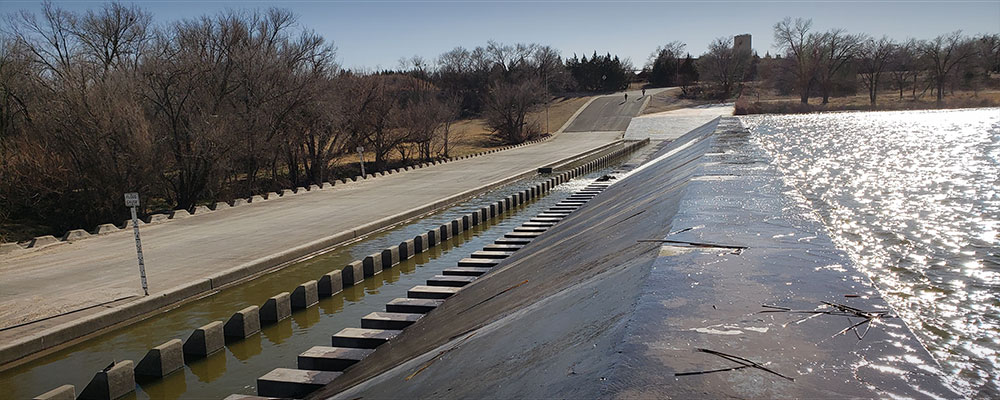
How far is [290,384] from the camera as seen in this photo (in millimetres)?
7973

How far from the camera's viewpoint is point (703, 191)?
11.2 metres

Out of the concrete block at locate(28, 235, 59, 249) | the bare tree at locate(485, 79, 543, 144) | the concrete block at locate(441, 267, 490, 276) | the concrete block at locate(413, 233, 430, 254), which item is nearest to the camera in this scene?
the concrete block at locate(441, 267, 490, 276)

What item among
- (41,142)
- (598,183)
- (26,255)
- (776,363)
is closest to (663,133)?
(598,183)

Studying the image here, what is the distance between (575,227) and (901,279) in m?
6.38

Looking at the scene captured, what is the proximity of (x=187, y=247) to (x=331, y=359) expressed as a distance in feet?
30.0

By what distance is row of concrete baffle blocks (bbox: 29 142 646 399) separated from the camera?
823cm

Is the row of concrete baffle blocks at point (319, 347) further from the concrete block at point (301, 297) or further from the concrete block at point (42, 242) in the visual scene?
the concrete block at point (42, 242)

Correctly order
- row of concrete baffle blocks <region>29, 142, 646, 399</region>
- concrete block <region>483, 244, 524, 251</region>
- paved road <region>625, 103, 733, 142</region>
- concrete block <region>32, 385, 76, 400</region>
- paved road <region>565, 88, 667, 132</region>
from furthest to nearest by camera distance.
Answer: paved road <region>565, 88, 667, 132</region>
paved road <region>625, 103, 733, 142</region>
concrete block <region>483, 244, 524, 251</region>
row of concrete baffle blocks <region>29, 142, 646, 399</region>
concrete block <region>32, 385, 76, 400</region>

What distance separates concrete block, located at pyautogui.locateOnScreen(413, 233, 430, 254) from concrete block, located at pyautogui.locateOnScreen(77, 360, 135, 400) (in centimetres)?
864

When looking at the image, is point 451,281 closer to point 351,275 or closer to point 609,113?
point 351,275

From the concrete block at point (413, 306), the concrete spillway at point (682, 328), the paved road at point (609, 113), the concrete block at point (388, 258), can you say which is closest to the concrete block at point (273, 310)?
the concrete block at point (413, 306)

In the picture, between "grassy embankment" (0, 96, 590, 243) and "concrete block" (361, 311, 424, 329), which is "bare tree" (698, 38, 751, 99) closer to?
"grassy embankment" (0, 96, 590, 243)

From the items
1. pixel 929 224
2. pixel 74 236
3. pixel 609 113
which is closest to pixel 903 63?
pixel 609 113

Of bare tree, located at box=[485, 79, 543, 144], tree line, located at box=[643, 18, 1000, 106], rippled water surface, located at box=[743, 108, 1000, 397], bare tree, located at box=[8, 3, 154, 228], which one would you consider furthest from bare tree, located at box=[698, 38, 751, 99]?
bare tree, located at box=[8, 3, 154, 228]
